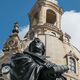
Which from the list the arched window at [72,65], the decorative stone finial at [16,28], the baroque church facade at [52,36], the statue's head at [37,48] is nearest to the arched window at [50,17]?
the baroque church facade at [52,36]

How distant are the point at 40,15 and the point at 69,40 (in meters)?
4.40

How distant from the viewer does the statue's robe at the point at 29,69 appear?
Answer: 19.6 ft

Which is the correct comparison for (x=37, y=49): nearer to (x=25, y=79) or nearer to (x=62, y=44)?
(x=25, y=79)

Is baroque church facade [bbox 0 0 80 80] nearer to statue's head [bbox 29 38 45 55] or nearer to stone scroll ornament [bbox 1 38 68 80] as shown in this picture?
statue's head [bbox 29 38 45 55]

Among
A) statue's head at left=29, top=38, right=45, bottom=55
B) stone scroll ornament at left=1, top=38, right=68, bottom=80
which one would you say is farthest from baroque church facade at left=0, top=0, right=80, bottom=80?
stone scroll ornament at left=1, top=38, right=68, bottom=80

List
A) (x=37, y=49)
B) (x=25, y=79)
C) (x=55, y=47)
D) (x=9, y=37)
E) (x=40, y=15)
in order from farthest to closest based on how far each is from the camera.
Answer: (x=40, y=15) → (x=55, y=47) → (x=9, y=37) → (x=37, y=49) → (x=25, y=79)

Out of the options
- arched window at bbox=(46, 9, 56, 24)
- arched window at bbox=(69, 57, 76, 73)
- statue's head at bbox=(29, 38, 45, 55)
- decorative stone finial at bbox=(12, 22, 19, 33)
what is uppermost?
arched window at bbox=(46, 9, 56, 24)

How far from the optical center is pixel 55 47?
1813 inches

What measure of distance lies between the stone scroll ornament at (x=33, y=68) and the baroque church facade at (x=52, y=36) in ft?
111

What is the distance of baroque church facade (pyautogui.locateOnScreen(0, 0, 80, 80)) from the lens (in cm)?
4459

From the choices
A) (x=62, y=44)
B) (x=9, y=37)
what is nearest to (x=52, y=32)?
(x=62, y=44)

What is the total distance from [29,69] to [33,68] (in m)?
0.06

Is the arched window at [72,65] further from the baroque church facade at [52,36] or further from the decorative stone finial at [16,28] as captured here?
the decorative stone finial at [16,28]

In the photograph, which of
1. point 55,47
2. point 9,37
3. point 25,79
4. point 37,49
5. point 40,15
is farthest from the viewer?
point 40,15
